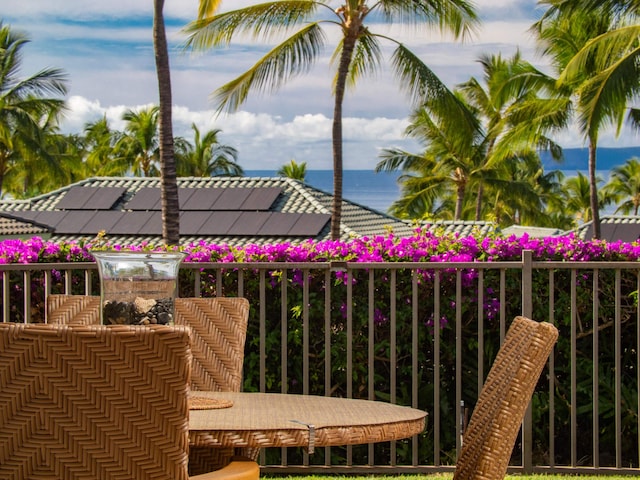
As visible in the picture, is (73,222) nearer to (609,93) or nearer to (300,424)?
(609,93)

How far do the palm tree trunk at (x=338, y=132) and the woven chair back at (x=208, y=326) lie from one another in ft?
60.5

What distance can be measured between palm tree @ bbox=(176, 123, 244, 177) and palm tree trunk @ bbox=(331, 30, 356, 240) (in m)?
33.7

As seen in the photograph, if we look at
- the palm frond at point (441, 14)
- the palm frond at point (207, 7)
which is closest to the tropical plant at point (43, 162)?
the palm frond at point (441, 14)

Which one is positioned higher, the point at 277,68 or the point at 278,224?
the point at 277,68

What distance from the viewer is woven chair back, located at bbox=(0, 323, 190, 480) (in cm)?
206

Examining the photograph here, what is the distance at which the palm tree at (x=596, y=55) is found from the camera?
20.8 metres

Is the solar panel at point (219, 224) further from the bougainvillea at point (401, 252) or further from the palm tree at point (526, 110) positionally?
the bougainvillea at point (401, 252)

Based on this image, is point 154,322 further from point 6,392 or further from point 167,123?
point 167,123

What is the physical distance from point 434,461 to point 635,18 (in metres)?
23.5

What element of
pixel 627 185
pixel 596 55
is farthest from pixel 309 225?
pixel 627 185

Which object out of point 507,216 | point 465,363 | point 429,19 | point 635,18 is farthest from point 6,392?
point 507,216

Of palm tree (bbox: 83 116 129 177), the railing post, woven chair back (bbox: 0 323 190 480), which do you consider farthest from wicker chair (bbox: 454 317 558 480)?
palm tree (bbox: 83 116 129 177)

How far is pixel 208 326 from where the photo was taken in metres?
3.82

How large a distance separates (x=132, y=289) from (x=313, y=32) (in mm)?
18987
